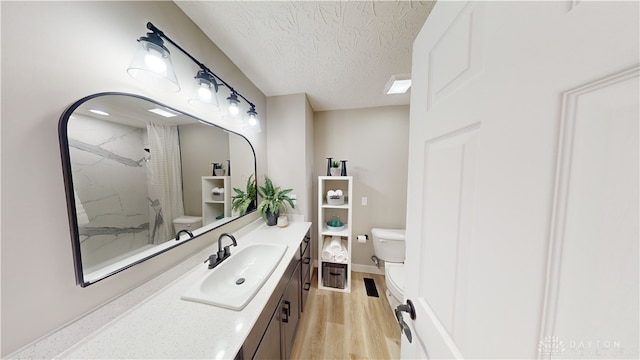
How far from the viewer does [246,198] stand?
5.27 ft

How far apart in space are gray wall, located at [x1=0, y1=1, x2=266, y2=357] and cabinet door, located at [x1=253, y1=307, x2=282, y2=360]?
640 millimetres

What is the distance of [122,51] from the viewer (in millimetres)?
743

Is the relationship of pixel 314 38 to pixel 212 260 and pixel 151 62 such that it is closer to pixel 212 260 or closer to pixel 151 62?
pixel 151 62

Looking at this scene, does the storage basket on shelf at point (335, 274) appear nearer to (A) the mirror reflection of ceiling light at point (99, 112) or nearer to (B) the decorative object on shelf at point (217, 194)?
(B) the decorative object on shelf at point (217, 194)

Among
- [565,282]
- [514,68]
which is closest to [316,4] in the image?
[514,68]

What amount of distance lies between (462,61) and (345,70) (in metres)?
1.19

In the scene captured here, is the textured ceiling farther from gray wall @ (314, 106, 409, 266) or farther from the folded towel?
the folded towel

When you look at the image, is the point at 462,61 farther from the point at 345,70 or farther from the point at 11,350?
the point at 11,350

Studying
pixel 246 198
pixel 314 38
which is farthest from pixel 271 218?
pixel 314 38

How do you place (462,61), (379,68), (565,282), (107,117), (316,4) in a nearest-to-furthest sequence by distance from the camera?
(565,282) < (462,61) < (107,117) < (316,4) < (379,68)

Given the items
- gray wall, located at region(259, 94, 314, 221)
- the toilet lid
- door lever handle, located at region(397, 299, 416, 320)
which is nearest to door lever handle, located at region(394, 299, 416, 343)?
door lever handle, located at region(397, 299, 416, 320)

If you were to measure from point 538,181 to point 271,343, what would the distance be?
123 cm

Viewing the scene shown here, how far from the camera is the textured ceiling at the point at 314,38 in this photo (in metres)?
0.96

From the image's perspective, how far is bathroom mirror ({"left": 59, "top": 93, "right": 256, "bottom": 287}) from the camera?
2.06 feet
